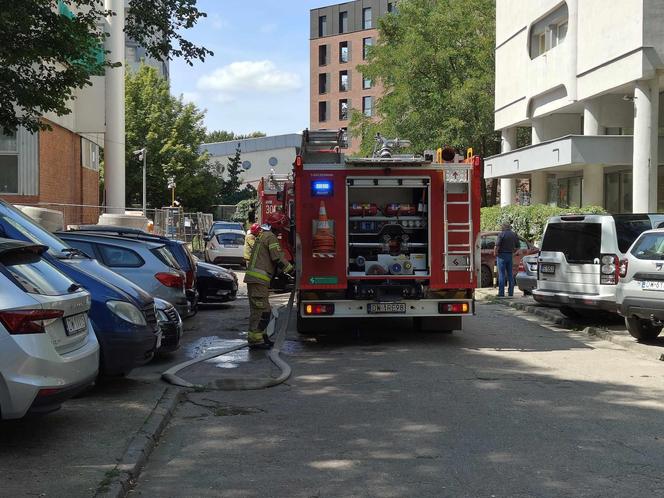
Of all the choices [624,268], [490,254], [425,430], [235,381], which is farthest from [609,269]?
[490,254]

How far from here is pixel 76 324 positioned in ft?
20.1

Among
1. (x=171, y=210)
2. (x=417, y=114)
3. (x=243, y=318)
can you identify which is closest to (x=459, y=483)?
(x=243, y=318)

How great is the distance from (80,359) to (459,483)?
2917 millimetres

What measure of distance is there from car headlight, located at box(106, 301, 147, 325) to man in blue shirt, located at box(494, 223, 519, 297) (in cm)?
1232

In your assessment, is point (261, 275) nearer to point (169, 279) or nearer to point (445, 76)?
point (169, 279)

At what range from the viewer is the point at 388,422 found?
7.02m

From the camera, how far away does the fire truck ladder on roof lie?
11.5m

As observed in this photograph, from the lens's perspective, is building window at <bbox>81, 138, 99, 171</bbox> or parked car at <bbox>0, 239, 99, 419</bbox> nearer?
parked car at <bbox>0, 239, 99, 419</bbox>

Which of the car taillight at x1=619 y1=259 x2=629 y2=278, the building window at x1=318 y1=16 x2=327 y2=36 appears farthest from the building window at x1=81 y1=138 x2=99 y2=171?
the building window at x1=318 y1=16 x2=327 y2=36

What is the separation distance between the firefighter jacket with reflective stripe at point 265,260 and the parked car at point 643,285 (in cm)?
483

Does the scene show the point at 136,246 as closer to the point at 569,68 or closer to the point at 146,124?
the point at 569,68

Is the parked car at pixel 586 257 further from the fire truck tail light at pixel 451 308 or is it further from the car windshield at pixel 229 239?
the car windshield at pixel 229 239

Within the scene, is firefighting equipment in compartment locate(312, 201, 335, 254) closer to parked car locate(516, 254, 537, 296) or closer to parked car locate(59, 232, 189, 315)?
parked car locate(59, 232, 189, 315)

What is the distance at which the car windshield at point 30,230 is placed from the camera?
8.22m
